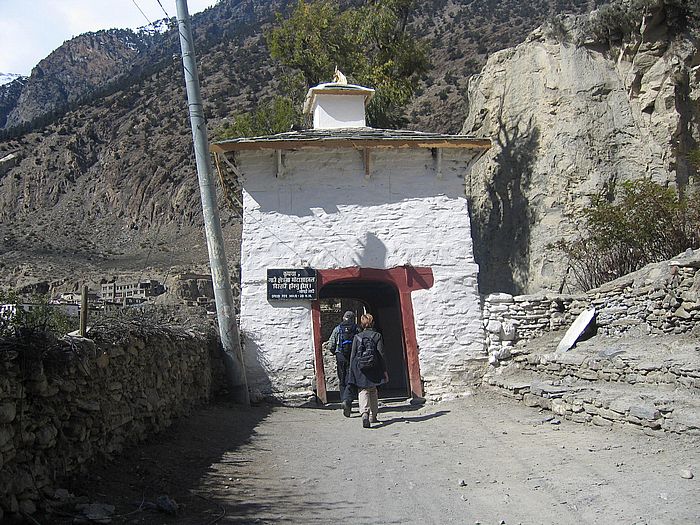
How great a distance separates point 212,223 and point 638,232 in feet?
25.1

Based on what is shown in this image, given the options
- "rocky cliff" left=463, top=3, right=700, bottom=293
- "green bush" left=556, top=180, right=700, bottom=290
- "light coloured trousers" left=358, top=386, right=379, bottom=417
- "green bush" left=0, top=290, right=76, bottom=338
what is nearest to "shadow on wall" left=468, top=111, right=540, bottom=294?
"rocky cliff" left=463, top=3, right=700, bottom=293

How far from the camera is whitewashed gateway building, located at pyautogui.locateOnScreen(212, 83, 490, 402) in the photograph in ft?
40.5

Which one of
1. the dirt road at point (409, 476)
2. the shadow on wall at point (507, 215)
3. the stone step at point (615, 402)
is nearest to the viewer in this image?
the dirt road at point (409, 476)

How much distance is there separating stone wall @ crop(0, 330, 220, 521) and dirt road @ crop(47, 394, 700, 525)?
9.3 inches

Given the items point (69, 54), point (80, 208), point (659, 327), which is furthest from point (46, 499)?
point (69, 54)

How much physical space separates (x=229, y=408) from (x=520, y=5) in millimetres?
51690

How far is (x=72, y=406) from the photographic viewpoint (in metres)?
5.25

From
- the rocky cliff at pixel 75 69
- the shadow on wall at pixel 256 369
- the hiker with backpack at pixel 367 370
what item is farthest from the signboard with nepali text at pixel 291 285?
the rocky cliff at pixel 75 69

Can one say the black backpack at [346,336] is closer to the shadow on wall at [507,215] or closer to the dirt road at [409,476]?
the dirt road at [409,476]

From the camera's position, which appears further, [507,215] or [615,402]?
[507,215]

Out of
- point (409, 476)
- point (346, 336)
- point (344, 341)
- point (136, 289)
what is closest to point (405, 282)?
point (346, 336)

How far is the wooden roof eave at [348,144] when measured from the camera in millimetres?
12664

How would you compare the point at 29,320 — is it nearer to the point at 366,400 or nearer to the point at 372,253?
the point at 366,400

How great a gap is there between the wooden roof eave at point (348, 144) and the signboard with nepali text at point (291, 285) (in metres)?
2.32
